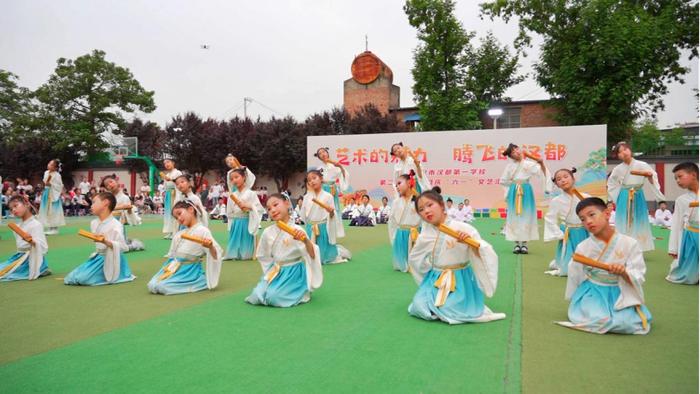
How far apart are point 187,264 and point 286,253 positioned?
1542 mm

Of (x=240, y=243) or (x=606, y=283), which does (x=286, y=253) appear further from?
(x=240, y=243)

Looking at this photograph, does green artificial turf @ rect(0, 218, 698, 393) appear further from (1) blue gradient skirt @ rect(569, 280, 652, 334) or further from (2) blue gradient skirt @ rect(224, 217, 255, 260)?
(2) blue gradient skirt @ rect(224, 217, 255, 260)

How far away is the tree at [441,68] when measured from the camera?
24594 millimetres

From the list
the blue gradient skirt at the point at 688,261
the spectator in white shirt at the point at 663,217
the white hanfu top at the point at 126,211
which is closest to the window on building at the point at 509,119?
the spectator in white shirt at the point at 663,217

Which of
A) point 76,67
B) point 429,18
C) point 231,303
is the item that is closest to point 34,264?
point 231,303

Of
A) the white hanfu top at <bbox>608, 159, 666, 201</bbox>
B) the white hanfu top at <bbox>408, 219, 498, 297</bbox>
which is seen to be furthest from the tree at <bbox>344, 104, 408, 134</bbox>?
the white hanfu top at <bbox>408, 219, 498, 297</bbox>

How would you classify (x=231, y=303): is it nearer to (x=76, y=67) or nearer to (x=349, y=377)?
(x=349, y=377)

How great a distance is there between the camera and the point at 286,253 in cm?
514

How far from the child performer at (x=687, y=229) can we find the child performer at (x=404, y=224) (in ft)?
10.7

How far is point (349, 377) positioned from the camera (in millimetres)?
3084

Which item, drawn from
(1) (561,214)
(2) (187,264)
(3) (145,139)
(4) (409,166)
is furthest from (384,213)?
(3) (145,139)

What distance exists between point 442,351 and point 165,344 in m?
2.10

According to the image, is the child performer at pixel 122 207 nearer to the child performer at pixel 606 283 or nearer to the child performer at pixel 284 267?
the child performer at pixel 284 267

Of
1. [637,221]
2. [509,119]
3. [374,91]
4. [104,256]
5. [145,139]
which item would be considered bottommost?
[104,256]
